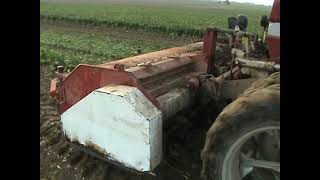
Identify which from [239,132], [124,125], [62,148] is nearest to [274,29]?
[239,132]

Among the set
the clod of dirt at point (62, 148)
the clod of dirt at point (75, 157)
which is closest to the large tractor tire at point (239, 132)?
the clod of dirt at point (75, 157)

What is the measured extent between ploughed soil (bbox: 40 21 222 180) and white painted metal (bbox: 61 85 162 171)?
361 mm

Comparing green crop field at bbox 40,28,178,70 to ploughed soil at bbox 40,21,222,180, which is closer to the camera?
ploughed soil at bbox 40,21,222,180

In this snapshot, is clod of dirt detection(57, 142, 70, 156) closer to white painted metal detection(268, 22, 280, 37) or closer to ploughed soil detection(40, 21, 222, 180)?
ploughed soil detection(40, 21, 222, 180)

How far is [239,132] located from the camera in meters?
2.39

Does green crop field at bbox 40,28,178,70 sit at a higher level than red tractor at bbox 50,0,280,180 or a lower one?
higher

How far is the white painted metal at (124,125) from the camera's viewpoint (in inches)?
119

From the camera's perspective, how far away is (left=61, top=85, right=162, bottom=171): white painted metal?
119 inches

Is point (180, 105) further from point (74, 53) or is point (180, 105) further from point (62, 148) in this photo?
point (74, 53)

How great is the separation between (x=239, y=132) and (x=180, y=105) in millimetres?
1607

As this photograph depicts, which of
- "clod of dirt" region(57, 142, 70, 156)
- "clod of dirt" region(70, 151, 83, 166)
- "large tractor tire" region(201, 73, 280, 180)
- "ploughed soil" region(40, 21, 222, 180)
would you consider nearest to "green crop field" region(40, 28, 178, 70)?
"clod of dirt" region(57, 142, 70, 156)

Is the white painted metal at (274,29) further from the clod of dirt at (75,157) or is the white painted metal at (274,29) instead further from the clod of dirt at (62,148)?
the clod of dirt at (62,148)
